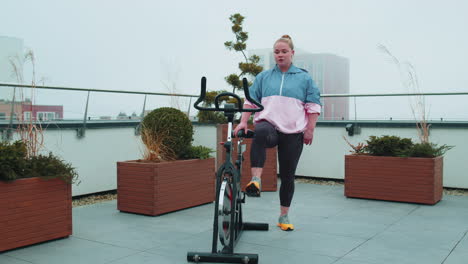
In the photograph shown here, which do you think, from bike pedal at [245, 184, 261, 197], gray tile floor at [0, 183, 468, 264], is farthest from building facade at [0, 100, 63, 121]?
bike pedal at [245, 184, 261, 197]

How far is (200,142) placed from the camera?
719cm

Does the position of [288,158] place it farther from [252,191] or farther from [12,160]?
[12,160]

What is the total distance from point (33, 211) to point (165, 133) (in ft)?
5.15

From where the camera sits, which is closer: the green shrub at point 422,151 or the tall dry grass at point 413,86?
the green shrub at point 422,151

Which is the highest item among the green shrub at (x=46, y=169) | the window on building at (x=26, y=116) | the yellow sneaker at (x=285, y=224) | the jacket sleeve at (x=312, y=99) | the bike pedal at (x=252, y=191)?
the jacket sleeve at (x=312, y=99)

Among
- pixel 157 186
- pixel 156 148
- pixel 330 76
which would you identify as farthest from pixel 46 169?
pixel 330 76

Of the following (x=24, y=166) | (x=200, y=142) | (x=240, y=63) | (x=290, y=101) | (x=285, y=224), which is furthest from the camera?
(x=240, y=63)

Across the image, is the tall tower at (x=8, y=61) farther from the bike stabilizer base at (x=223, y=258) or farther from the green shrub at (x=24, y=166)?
the bike stabilizer base at (x=223, y=258)

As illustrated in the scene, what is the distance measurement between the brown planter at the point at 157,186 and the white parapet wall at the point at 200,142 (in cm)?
14

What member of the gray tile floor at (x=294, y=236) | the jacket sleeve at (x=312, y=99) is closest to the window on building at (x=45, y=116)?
the gray tile floor at (x=294, y=236)

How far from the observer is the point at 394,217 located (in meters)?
4.13

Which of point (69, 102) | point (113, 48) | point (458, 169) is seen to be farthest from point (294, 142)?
point (113, 48)

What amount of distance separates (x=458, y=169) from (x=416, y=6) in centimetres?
264

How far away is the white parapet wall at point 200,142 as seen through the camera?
5000 millimetres
